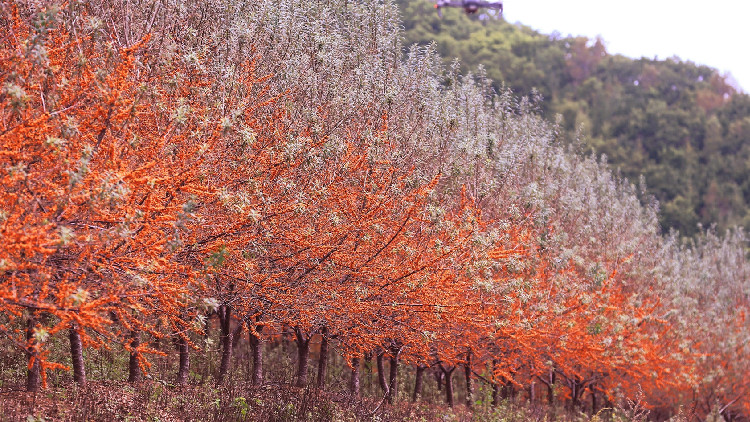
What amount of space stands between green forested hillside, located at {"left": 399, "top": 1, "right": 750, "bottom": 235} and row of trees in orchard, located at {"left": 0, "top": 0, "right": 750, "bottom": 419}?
54689 millimetres

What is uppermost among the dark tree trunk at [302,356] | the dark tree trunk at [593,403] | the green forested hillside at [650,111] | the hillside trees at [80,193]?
the green forested hillside at [650,111]

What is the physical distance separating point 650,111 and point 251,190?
88.6 metres

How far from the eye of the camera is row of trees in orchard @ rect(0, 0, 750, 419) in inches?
296

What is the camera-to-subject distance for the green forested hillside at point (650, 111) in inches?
3136

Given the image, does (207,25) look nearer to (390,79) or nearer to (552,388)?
(390,79)

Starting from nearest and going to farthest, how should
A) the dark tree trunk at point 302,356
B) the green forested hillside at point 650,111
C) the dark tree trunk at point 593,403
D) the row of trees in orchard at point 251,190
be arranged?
the row of trees in orchard at point 251,190 < the dark tree trunk at point 302,356 < the dark tree trunk at point 593,403 < the green forested hillside at point 650,111

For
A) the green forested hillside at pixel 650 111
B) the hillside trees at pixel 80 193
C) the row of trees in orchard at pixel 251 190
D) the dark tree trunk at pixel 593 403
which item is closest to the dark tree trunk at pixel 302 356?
the row of trees in orchard at pixel 251 190

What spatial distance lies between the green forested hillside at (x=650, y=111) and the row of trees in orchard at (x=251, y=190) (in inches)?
2153

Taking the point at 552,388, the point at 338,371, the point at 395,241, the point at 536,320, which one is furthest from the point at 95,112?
the point at 552,388

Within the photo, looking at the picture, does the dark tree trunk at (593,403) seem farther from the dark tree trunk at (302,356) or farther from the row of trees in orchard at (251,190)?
the dark tree trunk at (302,356)

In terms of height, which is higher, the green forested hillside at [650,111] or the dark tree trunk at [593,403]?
the green forested hillside at [650,111]

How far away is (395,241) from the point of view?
45.9 ft

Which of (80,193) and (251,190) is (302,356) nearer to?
(251,190)

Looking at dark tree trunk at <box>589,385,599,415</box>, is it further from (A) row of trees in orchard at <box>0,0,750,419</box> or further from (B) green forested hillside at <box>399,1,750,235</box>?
(B) green forested hillside at <box>399,1,750,235</box>
